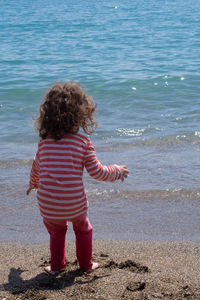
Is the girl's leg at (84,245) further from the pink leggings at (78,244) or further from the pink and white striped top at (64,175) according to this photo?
the pink and white striped top at (64,175)

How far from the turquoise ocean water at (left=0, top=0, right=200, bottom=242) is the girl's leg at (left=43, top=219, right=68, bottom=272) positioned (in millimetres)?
752

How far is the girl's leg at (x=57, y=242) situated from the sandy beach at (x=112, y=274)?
0.25 ft

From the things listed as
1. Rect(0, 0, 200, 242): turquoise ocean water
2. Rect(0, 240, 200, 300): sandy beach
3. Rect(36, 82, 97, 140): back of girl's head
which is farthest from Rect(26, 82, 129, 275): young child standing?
Rect(0, 0, 200, 242): turquoise ocean water

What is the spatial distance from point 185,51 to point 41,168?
1250 cm

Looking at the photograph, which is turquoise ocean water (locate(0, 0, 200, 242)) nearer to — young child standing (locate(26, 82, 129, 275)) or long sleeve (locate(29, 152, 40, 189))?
long sleeve (locate(29, 152, 40, 189))

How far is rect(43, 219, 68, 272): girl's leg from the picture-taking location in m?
3.27

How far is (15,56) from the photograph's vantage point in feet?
49.0

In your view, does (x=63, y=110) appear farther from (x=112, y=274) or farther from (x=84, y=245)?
(x=112, y=274)

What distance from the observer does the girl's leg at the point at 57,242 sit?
3270mm

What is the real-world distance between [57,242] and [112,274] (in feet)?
1.37

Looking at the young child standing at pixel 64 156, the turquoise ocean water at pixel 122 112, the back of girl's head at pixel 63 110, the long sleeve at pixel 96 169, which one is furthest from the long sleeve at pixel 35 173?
the turquoise ocean water at pixel 122 112

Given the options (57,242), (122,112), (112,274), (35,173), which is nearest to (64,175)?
(35,173)

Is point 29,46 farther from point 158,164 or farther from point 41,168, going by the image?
point 41,168

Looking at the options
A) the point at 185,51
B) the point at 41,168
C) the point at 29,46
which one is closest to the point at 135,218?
the point at 41,168
